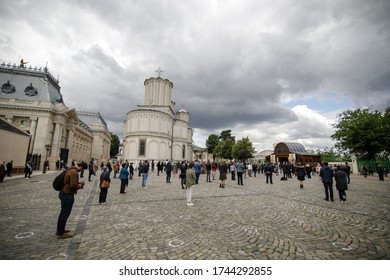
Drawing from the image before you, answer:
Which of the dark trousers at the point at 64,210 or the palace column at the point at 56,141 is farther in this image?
the palace column at the point at 56,141

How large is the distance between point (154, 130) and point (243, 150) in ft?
94.3

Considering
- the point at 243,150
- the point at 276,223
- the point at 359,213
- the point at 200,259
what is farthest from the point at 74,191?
the point at 243,150

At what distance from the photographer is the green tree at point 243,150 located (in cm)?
5706

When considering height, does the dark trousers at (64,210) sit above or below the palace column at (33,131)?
below

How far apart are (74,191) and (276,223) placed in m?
5.70

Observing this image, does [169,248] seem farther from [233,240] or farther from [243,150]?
[243,150]

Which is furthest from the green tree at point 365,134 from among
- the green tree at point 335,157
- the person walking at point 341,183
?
the person walking at point 341,183

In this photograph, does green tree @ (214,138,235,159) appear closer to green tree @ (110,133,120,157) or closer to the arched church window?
the arched church window

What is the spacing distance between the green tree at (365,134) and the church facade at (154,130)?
38.8m

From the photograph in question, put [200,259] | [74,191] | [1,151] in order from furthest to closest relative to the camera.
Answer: [1,151] → [74,191] → [200,259]

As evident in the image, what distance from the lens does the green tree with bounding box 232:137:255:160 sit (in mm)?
57062

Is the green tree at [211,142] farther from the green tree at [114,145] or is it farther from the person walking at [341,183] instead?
the person walking at [341,183]

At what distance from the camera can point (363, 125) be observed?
31.2 meters

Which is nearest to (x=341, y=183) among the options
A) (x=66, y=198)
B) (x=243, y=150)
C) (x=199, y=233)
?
(x=199, y=233)
